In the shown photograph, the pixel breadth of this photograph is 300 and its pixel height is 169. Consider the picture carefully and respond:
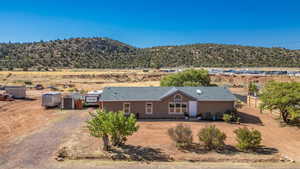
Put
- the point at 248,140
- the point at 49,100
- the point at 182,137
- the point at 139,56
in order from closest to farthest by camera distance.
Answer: the point at 248,140, the point at 182,137, the point at 49,100, the point at 139,56

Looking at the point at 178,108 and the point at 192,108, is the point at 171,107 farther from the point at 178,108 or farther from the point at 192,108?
the point at 192,108

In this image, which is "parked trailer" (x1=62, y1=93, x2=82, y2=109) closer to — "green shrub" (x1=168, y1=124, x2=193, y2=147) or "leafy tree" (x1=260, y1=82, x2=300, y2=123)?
"green shrub" (x1=168, y1=124, x2=193, y2=147)

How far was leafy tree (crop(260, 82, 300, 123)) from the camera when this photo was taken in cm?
2091

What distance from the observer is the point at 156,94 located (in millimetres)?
23672

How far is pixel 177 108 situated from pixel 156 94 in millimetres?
2449

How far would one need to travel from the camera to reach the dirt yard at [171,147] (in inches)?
523

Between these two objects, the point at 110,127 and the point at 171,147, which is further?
the point at 171,147

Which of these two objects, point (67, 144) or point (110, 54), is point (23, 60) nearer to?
point (110, 54)

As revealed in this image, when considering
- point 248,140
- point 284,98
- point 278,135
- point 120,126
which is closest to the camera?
point 120,126

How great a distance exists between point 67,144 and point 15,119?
34.7ft

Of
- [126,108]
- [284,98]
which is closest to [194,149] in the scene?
[126,108]

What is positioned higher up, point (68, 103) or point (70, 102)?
point (70, 102)

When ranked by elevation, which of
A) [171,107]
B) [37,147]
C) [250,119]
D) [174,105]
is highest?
[174,105]

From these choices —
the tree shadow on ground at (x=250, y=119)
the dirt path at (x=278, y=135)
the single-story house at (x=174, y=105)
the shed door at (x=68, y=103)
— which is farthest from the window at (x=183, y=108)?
the shed door at (x=68, y=103)
